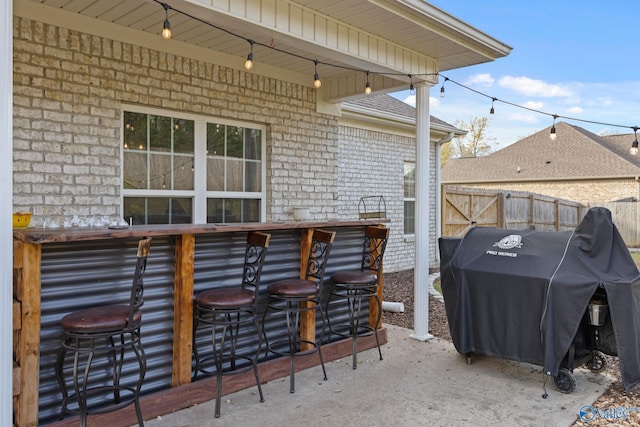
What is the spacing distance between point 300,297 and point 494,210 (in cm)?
893

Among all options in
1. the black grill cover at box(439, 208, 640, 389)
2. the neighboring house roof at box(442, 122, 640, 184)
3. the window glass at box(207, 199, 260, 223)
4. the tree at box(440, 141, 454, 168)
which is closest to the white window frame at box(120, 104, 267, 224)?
the window glass at box(207, 199, 260, 223)

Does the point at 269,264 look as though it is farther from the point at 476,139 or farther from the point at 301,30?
the point at 476,139

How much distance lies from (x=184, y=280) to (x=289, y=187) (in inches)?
115

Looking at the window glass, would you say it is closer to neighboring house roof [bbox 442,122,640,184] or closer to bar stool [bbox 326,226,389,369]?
bar stool [bbox 326,226,389,369]

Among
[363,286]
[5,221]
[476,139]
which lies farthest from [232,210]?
[476,139]

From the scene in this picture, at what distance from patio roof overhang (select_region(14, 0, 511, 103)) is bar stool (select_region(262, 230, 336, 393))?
179cm

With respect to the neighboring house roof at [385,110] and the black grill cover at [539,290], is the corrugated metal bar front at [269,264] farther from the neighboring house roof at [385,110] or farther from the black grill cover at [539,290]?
the neighboring house roof at [385,110]

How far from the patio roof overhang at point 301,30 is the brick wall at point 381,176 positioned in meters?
3.01

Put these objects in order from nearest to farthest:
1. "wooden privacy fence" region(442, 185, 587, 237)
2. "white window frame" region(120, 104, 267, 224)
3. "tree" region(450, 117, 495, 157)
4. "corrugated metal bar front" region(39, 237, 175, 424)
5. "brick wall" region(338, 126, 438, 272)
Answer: "corrugated metal bar front" region(39, 237, 175, 424), "white window frame" region(120, 104, 267, 224), "brick wall" region(338, 126, 438, 272), "wooden privacy fence" region(442, 185, 587, 237), "tree" region(450, 117, 495, 157)

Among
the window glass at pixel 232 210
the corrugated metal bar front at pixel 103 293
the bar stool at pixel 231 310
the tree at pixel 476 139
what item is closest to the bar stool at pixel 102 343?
the corrugated metal bar front at pixel 103 293

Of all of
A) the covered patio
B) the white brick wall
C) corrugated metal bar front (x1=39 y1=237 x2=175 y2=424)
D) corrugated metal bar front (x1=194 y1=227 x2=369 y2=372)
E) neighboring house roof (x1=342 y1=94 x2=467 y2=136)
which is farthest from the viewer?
neighboring house roof (x1=342 y1=94 x2=467 y2=136)

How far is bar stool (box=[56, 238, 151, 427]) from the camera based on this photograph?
8.29 feet

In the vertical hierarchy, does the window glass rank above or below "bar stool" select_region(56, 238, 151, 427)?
above

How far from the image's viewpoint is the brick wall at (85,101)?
3.96m
